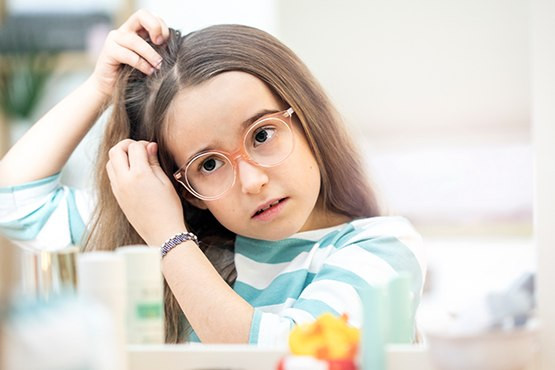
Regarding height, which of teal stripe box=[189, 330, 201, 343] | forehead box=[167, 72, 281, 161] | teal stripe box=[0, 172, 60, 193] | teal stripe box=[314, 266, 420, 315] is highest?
forehead box=[167, 72, 281, 161]

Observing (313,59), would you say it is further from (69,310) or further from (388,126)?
(69,310)

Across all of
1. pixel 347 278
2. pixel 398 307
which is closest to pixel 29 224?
pixel 347 278

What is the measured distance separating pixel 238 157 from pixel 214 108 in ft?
0.16

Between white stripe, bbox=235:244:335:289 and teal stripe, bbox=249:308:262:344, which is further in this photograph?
white stripe, bbox=235:244:335:289

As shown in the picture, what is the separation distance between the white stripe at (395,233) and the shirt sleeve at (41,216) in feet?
0.97

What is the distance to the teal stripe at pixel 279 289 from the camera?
746mm

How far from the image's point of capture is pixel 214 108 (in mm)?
704

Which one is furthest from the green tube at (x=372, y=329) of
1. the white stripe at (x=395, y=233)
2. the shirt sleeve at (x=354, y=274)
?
the white stripe at (x=395, y=233)

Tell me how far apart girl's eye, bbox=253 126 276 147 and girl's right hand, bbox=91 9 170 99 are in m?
0.13

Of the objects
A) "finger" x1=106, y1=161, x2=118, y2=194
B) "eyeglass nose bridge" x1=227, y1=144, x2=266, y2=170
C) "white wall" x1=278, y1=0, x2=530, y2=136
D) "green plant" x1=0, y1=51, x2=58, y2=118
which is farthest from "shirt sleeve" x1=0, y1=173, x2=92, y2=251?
"white wall" x1=278, y1=0, x2=530, y2=136

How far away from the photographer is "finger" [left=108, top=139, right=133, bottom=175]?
730 mm

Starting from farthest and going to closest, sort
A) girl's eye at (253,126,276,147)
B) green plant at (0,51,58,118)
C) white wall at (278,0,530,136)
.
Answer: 1. white wall at (278,0,530,136)
2. green plant at (0,51,58,118)
3. girl's eye at (253,126,276,147)

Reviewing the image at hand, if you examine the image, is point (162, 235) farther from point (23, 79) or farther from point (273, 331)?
point (23, 79)

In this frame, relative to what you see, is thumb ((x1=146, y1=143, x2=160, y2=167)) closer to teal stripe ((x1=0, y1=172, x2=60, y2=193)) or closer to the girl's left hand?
the girl's left hand
